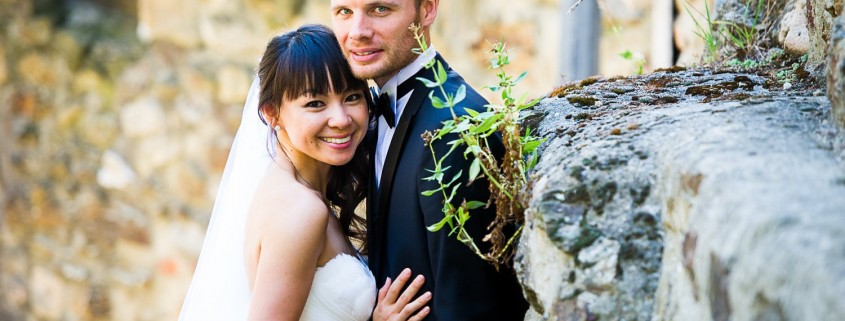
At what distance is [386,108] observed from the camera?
2490mm

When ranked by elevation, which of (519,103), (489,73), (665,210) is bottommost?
(665,210)

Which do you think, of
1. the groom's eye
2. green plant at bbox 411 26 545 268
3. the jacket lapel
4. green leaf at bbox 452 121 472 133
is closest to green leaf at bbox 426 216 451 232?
green plant at bbox 411 26 545 268

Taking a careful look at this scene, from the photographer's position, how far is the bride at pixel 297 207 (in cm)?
236

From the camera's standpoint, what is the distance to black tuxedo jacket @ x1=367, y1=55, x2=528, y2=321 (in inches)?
84.1

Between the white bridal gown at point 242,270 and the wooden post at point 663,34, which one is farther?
the wooden post at point 663,34

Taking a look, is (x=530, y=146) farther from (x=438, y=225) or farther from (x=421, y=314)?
(x=421, y=314)

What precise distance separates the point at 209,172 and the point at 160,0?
4.28ft

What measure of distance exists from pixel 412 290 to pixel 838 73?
117 centimetres

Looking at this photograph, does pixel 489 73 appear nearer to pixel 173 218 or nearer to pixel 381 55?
pixel 173 218

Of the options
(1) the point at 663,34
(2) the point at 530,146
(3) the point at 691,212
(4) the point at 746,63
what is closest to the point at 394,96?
(2) the point at 530,146

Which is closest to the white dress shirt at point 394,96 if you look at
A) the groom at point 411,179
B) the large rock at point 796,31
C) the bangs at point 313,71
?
the groom at point 411,179

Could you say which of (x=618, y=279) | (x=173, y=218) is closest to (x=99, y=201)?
(x=173, y=218)

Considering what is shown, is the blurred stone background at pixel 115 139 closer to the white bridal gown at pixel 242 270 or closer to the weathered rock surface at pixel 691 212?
the white bridal gown at pixel 242 270

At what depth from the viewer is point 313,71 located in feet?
8.14
